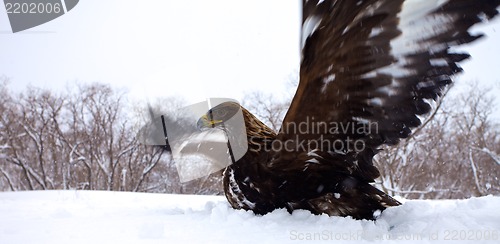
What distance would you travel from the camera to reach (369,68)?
6.88ft

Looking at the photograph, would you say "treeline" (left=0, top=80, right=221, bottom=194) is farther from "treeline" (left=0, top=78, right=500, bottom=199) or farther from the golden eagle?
the golden eagle

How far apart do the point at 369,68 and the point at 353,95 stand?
0.18 metres

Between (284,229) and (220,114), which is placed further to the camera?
(220,114)

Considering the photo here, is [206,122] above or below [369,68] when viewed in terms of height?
below

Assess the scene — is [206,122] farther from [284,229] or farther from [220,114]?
[284,229]

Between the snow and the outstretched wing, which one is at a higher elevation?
the outstretched wing

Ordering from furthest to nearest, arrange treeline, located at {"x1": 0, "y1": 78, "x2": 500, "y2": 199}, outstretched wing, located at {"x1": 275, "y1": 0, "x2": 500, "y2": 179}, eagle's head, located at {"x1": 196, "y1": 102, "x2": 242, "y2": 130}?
treeline, located at {"x1": 0, "y1": 78, "x2": 500, "y2": 199}
eagle's head, located at {"x1": 196, "y1": 102, "x2": 242, "y2": 130}
outstretched wing, located at {"x1": 275, "y1": 0, "x2": 500, "y2": 179}

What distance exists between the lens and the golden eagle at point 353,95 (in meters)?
1.97

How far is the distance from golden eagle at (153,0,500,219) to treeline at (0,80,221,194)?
64.6ft

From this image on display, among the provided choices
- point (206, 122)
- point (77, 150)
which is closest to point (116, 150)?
point (77, 150)

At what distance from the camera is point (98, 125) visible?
23.6 meters

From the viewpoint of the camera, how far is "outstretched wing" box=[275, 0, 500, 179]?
196 centimetres

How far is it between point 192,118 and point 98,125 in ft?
69.0

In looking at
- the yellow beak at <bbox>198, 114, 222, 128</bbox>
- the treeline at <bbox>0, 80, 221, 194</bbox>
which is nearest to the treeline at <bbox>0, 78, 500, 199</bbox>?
the treeline at <bbox>0, 80, 221, 194</bbox>
